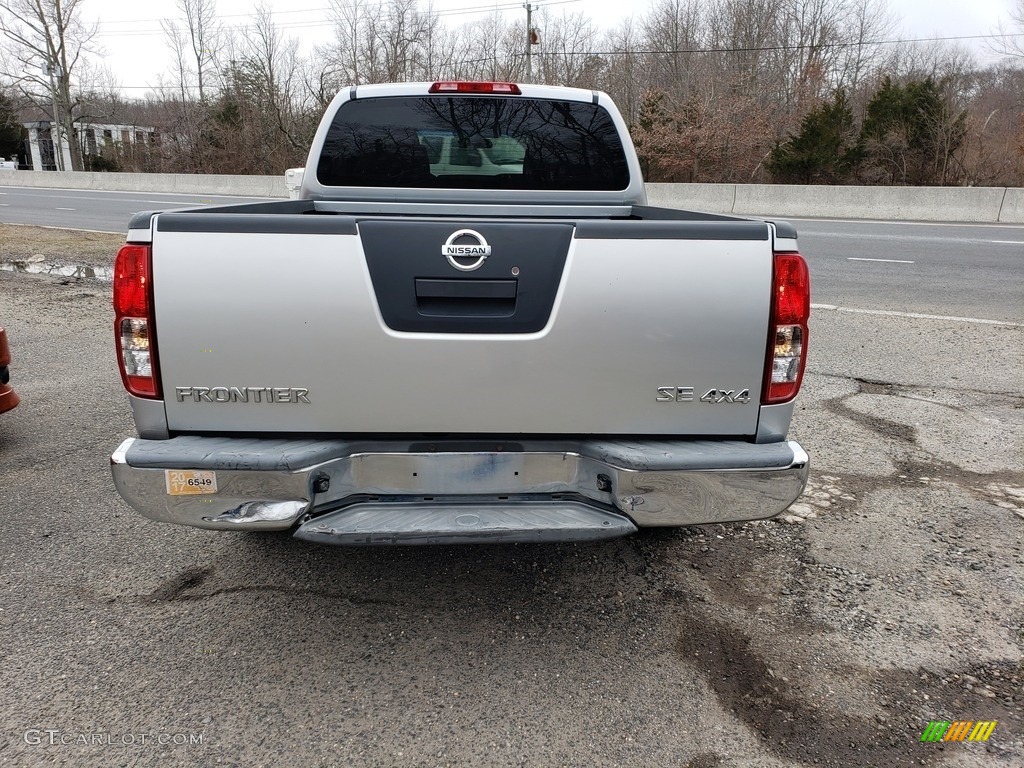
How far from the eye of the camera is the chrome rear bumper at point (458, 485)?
2502 millimetres

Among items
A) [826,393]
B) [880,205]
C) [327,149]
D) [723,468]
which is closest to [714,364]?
[723,468]

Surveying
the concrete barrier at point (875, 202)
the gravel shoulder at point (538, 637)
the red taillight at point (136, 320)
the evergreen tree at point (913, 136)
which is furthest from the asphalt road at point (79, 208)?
the evergreen tree at point (913, 136)

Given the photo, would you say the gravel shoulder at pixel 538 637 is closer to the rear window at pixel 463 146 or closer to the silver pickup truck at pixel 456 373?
the silver pickup truck at pixel 456 373

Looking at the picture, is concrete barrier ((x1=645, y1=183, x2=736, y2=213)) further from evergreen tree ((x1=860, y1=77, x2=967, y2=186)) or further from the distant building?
the distant building

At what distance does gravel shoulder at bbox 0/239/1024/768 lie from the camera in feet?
7.79

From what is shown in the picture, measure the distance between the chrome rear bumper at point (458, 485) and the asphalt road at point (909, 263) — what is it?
7.19 m

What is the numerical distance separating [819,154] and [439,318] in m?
28.0

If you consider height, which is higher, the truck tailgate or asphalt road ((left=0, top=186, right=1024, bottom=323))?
the truck tailgate

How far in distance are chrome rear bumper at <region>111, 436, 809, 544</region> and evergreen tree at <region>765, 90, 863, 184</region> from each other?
27.4 m

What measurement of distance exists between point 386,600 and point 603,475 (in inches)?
45.2

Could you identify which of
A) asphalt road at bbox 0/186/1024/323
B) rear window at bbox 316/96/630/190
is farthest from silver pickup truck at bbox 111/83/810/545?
asphalt road at bbox 0/186/1024/323

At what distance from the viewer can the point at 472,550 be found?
140 inches

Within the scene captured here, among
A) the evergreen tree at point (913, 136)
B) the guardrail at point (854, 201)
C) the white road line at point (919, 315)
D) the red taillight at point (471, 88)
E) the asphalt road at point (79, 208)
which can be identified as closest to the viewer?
the red taillight at point (471, 88)

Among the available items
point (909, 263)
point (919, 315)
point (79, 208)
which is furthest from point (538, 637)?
point (79, 208)
